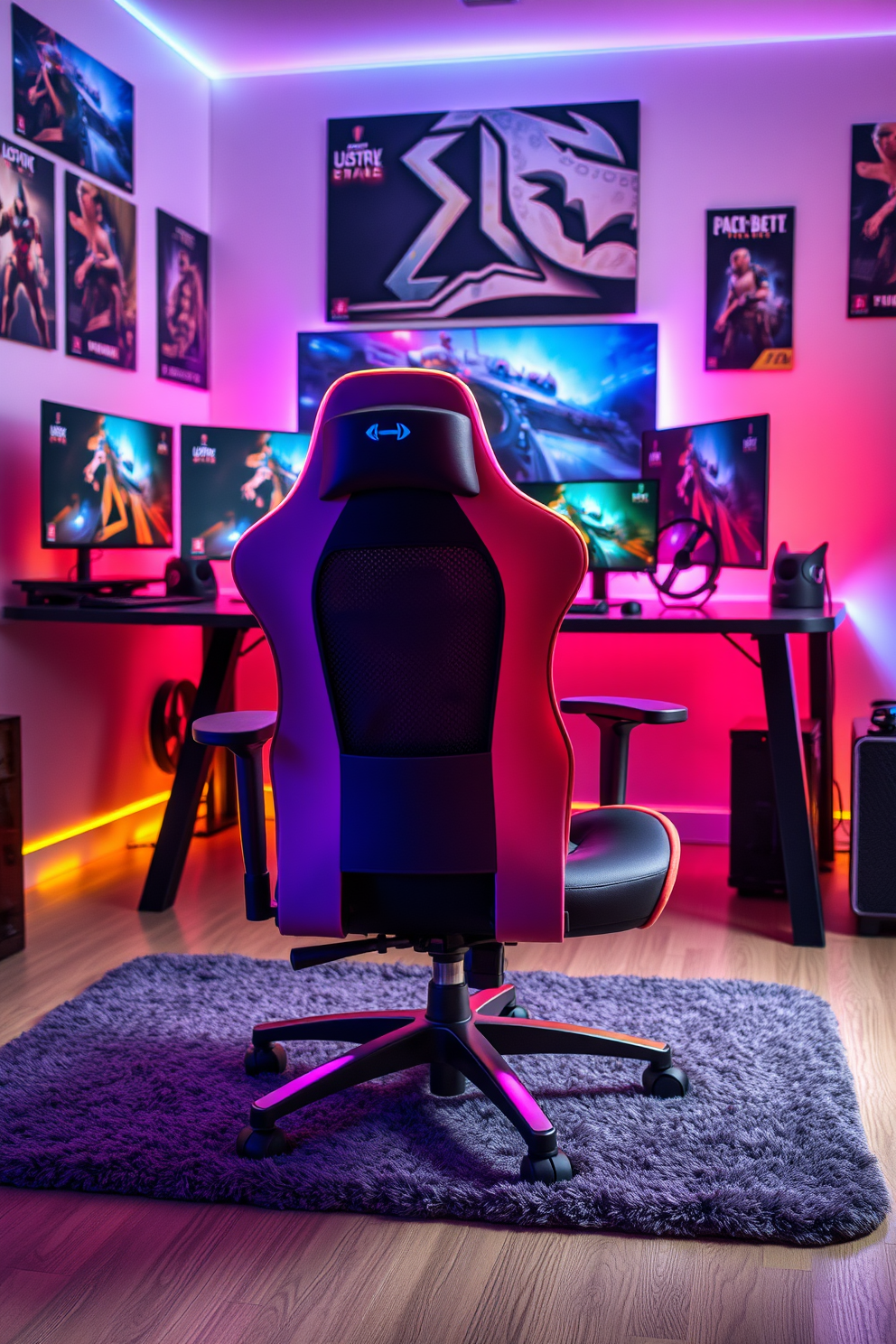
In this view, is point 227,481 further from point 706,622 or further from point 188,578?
point 706,622

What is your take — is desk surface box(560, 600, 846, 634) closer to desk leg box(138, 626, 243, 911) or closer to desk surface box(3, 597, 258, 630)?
desk surface box(3, 597, 258, 630)

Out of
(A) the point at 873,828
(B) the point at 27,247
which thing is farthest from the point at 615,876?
(B) the point at 27,247

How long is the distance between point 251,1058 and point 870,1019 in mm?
1263

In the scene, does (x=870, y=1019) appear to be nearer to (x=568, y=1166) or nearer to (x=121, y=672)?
(x=568, y=1166)

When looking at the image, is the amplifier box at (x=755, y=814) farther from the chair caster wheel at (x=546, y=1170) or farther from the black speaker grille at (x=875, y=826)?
the chair caster wheel at (x=546, y=1170)

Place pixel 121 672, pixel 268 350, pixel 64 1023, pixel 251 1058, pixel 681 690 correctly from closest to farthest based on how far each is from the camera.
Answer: pixel 251 1058, pixel 64 1023, pixel 121 672, pixel 681 690, pixel 268 350

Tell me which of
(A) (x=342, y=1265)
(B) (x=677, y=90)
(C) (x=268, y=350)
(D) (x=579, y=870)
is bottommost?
(A) (x=342, y=1265)

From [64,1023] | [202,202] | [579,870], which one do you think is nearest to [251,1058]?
[64,1023]

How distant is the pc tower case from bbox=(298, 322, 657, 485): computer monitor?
1.93 metres

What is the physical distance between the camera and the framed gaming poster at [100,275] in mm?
3645

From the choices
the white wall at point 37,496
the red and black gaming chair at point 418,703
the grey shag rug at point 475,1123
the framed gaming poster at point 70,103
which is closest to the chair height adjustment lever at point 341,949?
the red and black gaming chair at point 418,703

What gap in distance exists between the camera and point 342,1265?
1.65 metres

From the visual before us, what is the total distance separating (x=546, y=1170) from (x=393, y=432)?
1.10 m

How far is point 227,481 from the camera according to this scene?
3646 mm
